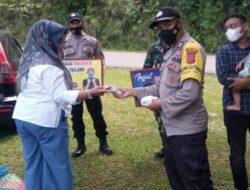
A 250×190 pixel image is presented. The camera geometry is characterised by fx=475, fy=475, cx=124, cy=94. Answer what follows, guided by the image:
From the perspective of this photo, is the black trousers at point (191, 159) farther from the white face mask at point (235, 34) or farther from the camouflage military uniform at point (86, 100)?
the camouflage military uniform at point (86, 100)

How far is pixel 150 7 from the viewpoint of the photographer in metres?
21.6

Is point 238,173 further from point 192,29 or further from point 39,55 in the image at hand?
point 192,29

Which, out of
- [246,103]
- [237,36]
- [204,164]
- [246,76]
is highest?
[237,36]

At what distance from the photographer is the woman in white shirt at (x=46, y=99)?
368 cm

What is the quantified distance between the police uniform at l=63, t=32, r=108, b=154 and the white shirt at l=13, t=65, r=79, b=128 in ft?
6.26

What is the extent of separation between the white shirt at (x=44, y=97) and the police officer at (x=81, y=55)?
1.81m

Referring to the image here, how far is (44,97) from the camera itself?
3.73 metres

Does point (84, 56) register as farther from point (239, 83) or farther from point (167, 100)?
point (167, 100)

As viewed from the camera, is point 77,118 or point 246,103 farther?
point 77,118

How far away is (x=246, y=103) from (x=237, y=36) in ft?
1.94

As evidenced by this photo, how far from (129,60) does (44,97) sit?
536 inches

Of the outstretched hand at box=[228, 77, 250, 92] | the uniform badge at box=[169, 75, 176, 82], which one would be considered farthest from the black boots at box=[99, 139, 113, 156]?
the uniform badge at box=[169, 75, 176, 82]

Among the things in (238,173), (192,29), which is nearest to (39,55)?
(238,173)

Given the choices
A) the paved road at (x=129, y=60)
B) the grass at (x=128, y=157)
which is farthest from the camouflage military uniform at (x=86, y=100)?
the paved road at (x=129, y=60)
